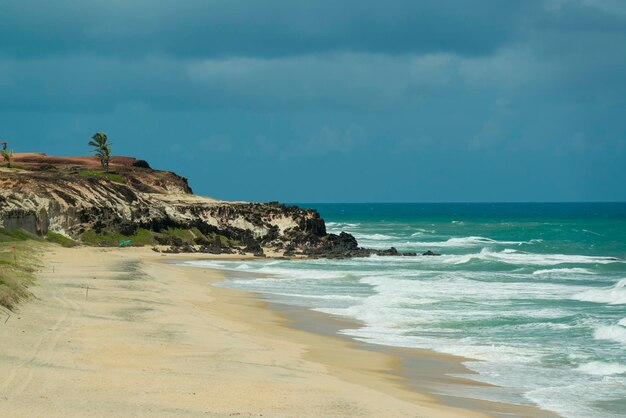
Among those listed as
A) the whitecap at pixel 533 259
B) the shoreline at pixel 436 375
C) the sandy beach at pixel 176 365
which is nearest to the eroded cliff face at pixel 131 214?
the whitecap at pixel 533 259

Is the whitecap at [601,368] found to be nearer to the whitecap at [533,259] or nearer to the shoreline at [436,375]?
the shoreline at [436,375]

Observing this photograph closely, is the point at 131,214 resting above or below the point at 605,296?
above

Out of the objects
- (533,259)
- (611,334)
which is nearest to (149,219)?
(533,259)

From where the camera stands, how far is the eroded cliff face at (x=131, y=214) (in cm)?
5406

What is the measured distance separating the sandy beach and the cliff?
26.9m

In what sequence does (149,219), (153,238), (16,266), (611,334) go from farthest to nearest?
(149,219) → (153,238) → (16,266) → (611,334)

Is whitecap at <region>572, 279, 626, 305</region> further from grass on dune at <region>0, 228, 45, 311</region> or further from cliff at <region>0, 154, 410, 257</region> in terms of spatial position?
cliff at <region>0, 154, 410, 257</region>

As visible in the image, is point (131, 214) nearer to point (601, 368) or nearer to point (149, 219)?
point (149, 219)

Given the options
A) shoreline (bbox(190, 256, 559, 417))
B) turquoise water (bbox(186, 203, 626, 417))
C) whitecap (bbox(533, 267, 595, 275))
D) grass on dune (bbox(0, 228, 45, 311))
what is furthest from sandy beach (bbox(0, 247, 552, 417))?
whitecap (bbox(533, 267, 595, 275))

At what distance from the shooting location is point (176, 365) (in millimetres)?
16078

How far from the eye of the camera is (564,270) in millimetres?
50000

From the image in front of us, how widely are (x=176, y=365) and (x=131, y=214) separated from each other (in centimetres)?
4457

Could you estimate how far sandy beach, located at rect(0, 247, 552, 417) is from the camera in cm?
1270

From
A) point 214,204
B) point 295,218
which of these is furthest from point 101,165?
point 295,218
